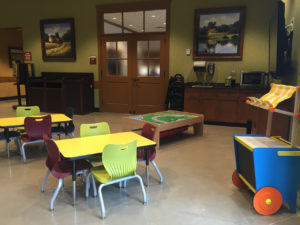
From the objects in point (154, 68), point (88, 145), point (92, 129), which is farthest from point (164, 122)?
point (154, 68)

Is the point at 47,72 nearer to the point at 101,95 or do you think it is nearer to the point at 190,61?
the point at 101,95

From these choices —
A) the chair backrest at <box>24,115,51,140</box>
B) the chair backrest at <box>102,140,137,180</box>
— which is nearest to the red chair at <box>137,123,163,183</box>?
the chair backrest at <box>102,140,137,180</box>

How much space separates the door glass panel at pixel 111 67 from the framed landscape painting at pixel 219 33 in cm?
248

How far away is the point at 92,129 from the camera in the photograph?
3234mm

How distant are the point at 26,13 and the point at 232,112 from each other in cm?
720

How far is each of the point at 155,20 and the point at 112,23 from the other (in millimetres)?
1348

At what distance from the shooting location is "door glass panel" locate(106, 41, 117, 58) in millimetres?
7660

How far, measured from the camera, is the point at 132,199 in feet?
9.17

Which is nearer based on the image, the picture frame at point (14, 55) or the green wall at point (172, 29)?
the green wall at point (172, 29)

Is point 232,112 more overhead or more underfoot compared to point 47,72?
more underfoot

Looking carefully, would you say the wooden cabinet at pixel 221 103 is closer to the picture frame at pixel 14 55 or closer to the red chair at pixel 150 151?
the red chair at pixel 150 151

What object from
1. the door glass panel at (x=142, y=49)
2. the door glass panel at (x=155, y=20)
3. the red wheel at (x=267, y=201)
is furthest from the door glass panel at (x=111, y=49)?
the red wheel at (x=267, y=201)

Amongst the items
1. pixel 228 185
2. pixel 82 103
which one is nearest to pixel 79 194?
pixel 228 185

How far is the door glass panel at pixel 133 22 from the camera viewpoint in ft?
23.9
